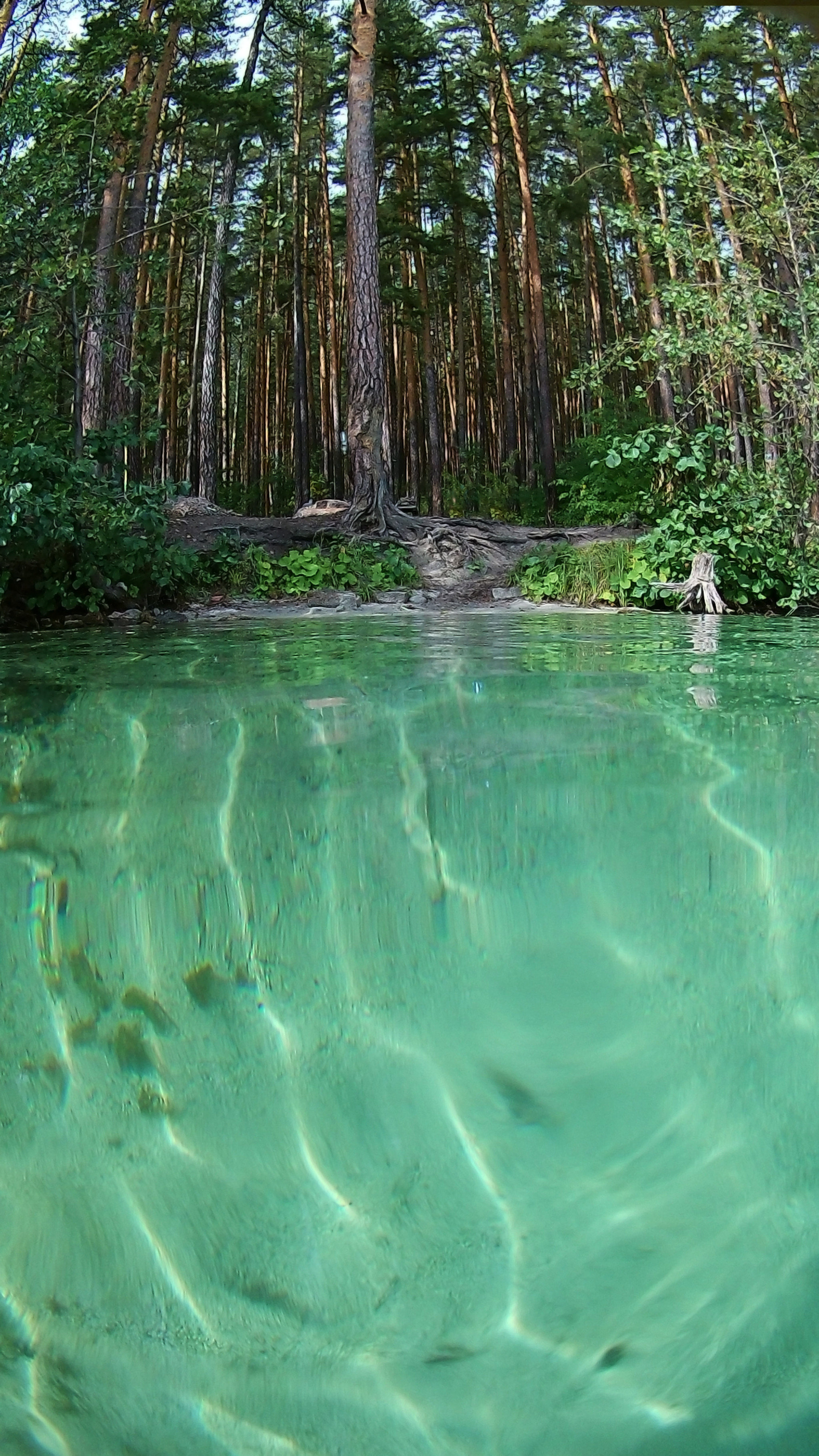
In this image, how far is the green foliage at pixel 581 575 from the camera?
10.8 m

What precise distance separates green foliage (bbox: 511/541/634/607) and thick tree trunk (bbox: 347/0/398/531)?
1.96 meters

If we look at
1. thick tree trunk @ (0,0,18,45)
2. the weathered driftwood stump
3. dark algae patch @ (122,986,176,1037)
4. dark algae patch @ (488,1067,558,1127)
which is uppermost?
thick tree trunk @ (0,0,18,45)

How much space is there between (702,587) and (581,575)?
4.57 feet

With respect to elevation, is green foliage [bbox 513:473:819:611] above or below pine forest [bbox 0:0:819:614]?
below

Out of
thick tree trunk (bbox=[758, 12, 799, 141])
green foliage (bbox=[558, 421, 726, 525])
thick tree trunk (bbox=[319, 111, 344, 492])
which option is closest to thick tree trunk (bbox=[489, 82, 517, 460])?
thick tree trunk (bbox=[319, 111, 344, 492])

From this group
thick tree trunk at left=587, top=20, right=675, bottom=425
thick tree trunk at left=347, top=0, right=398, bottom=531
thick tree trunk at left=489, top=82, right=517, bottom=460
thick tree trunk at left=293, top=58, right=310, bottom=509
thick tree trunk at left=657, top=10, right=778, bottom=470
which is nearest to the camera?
thick tree trunk at left=657, top=10, right=778, bottom=470

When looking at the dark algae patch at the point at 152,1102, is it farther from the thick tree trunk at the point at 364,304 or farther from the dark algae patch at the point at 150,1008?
the thick tree trunk at the point at 364,304

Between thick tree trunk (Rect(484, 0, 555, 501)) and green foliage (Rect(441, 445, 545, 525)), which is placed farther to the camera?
green foliage (Rect(441, 445, 545, 525))

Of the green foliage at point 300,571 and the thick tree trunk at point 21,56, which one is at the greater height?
the thick tree trunk at point 21,56

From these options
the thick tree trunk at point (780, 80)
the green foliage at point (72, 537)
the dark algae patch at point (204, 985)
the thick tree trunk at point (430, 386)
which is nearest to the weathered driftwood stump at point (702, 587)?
the green foliage at point (72, 537)

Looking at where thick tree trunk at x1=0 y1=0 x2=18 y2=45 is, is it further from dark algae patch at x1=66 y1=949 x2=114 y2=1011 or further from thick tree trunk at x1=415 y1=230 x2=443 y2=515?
dark algae patch at x1=66 y1=949 x2=114 y2=1011

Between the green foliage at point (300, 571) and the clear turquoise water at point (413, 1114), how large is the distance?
26.7 ft

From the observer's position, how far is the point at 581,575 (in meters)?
11.0

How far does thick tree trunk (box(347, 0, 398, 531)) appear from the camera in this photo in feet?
41.4
